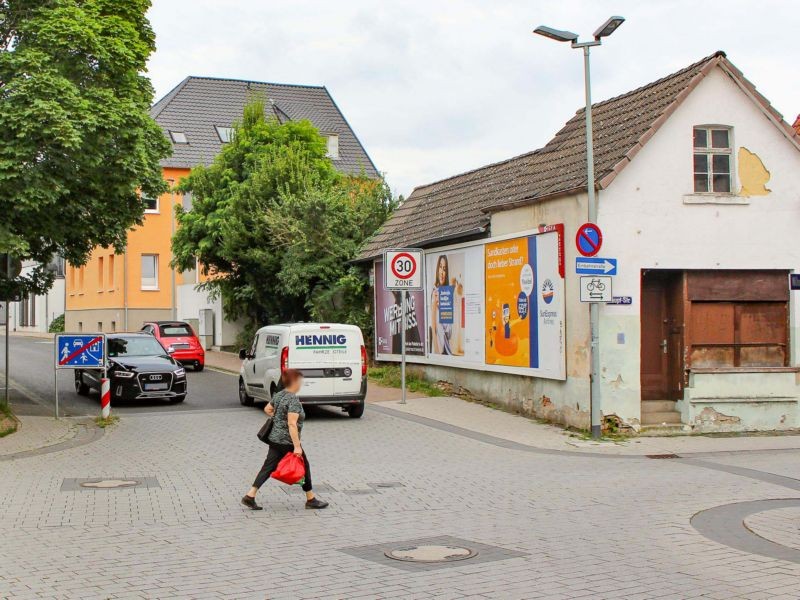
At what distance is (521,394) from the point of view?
1955 cm

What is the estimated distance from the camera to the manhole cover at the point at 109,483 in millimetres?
11844

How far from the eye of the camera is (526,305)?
751 inches

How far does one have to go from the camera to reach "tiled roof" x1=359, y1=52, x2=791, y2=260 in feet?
57.3

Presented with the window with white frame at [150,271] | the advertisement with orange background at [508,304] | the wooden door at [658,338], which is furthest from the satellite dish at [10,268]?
the window with white frame at [150,271]

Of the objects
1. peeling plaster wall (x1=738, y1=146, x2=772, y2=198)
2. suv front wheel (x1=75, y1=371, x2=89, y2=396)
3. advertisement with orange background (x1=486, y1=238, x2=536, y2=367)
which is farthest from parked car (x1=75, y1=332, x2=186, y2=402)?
peeling plaster wall (x1=738, y1=146, x2=772, y2=198)

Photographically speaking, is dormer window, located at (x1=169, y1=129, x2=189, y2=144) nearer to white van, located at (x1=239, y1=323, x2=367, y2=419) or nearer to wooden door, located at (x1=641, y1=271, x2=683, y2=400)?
white van, located at (x1=239, y1=323, x2=367, y2=419)

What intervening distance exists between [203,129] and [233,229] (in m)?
23.8

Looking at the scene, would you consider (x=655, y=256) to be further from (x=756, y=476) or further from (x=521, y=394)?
(x=756, y=476)

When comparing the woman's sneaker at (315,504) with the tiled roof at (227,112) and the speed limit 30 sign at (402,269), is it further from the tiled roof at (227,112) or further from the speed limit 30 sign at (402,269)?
the tiled roof at (227,112)

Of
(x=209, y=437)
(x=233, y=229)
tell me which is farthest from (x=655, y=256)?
(x=233, y=229)

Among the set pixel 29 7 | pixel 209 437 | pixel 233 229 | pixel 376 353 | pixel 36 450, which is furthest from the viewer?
pixel 233 229

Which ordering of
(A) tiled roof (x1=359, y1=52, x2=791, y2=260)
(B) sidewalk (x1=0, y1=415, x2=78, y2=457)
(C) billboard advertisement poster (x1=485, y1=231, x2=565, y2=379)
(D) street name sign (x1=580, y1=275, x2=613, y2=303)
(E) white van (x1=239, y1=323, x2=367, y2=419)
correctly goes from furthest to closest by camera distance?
(E) white van (x1=239, y1=323, x2=367, y2=419) < (C) billboard advertisement poster (x1=485, y1=231, x2=565, y2=379) < (A) tiled roof (x1=359, y1=52, x2=791, y2=260) < (D) street name sign (x1=580, y1=275, x2=613, y2=303) < (B) sidewalk (x1=0, y1=415, x2=78, y2=457)

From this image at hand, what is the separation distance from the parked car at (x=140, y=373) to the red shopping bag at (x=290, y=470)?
12.7 m

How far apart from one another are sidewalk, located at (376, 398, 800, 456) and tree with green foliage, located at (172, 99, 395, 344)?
917cm
